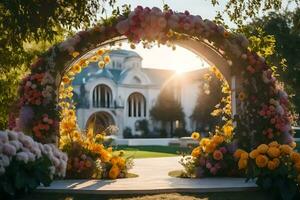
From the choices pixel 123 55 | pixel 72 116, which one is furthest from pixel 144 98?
pixel 72 116

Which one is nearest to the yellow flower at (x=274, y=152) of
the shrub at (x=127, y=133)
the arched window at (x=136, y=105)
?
the shrub at (x=127, y=133)

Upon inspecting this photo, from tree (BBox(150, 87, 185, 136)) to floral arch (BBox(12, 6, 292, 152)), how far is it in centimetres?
4448

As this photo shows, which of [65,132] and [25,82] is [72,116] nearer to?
[65,132]

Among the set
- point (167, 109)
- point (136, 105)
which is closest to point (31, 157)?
point (167, 109)

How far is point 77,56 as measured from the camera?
10.4 meters

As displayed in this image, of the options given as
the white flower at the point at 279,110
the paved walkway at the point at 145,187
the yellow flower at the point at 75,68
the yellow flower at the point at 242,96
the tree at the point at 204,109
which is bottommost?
the paved walkway at the point at 145,187

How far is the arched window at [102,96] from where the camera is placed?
53.8m

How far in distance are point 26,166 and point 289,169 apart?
3.70 metres

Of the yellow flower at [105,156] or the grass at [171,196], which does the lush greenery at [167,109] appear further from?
the grass at [171,196]

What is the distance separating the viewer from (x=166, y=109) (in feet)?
180

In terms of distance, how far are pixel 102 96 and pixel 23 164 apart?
47.8 meters

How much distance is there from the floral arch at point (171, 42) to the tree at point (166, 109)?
146ft

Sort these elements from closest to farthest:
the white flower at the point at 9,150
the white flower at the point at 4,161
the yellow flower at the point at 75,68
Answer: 1. the white flower at the point at 4,161
2. the white flower at the point at 9,150
3. the yellow flower at the point at 75,68

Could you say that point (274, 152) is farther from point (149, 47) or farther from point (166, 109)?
point (166, 109)
